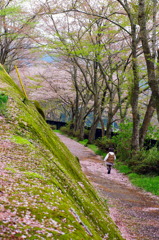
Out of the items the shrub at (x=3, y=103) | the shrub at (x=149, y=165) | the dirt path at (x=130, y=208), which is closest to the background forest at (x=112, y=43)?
the shrub at (x=149, y=165)

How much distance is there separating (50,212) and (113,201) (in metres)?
6.55

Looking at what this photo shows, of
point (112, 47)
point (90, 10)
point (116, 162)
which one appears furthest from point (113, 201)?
point (112, 47)

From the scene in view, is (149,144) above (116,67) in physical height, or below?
below

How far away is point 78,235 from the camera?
7.77 ft

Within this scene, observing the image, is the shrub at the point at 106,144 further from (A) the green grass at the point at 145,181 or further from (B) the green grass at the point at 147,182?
(B) the green grass at the point at 147,182

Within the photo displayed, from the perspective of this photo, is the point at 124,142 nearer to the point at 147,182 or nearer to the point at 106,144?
the point at 106,144

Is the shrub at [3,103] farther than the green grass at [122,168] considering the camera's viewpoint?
No

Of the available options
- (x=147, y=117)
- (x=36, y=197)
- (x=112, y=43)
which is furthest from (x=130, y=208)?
(x=112, y=43)

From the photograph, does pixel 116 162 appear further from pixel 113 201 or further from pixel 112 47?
pixel 112 47

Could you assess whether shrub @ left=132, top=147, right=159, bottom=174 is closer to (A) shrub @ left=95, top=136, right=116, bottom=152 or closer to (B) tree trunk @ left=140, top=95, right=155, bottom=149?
(B) tree trunk @ left=140, top=95, right=155, bottom=149

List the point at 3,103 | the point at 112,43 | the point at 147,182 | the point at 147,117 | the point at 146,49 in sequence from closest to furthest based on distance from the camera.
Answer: the point at 3,103 < the point at 146,49 < the point at 147,182 < the point at 147,117 < the point at 112,43

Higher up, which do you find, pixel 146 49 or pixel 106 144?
pixel 146 49

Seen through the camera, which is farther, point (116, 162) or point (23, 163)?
point (116, 162)

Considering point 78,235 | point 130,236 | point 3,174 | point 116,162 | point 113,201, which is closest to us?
point 78,235
